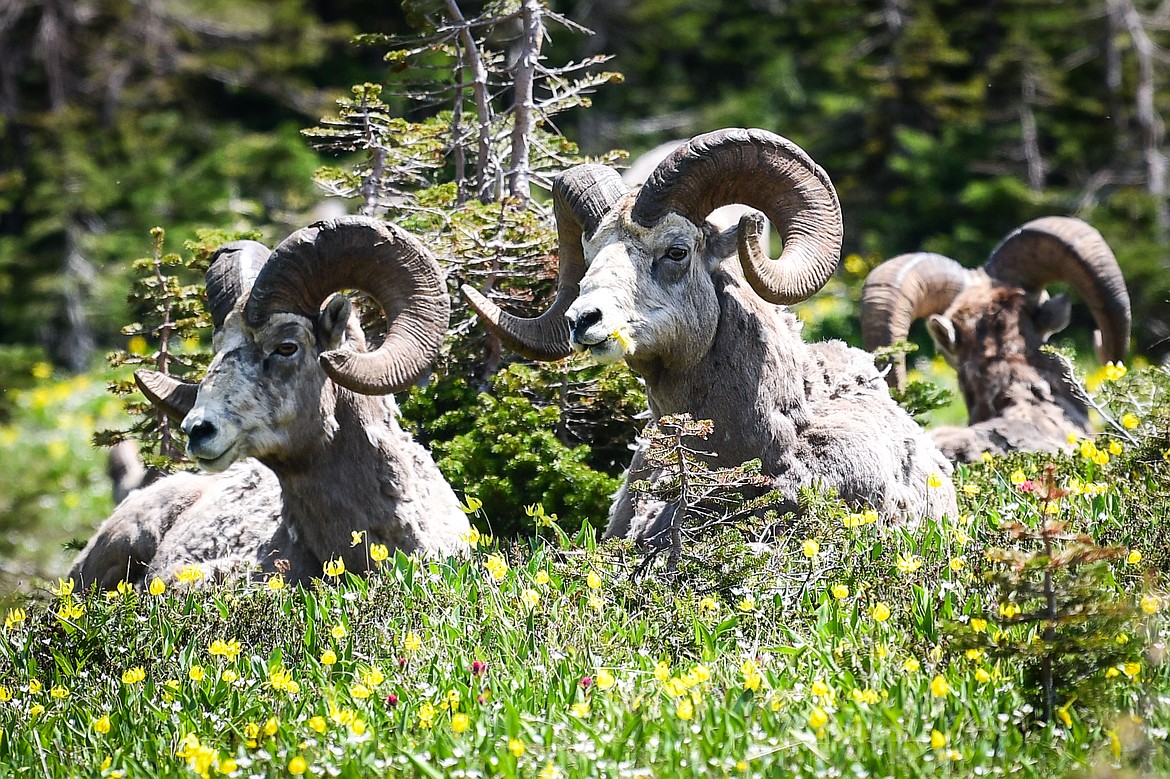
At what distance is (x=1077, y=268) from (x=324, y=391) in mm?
5617

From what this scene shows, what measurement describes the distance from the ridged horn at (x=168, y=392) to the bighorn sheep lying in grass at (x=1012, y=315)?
4689 mm

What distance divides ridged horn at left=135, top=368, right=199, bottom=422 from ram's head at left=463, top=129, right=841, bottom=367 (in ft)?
5.41

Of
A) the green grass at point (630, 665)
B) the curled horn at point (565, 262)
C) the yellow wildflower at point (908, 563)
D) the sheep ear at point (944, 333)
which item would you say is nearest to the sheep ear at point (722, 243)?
the curled horn at point (565, 262)

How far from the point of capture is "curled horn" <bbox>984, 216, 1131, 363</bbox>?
1112cm

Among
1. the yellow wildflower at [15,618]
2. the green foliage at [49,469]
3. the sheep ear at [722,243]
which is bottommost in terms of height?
the green foliage at [49,469]

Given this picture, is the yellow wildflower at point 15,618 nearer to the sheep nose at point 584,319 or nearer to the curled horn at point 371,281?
the curled horn at point 371,281

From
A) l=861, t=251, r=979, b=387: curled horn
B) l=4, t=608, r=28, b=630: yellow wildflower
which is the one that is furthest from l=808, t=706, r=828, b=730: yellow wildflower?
l=861, t=251, r=979, b=387: curled horn

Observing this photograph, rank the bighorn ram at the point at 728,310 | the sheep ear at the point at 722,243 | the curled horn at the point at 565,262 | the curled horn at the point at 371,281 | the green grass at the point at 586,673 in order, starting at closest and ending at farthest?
the green grass at the point at 586,673
the bighorn ram at the point at 728,310
the sheep ear at the point at 722,243
the curled horn at the point at 565,262
the curled horn at the point at 371,281

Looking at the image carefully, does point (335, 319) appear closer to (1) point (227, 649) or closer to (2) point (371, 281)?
(2) point (371, 281)

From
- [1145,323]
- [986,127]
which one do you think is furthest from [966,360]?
[986,127]

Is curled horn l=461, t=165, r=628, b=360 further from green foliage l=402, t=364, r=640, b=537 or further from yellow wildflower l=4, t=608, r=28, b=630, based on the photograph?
yellow wildflower l=4, t=608, r=28, b=630

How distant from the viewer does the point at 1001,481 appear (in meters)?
8.23

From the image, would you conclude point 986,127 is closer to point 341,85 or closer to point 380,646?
point 341,85

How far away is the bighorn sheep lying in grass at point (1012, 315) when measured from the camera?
→ 431 inches
